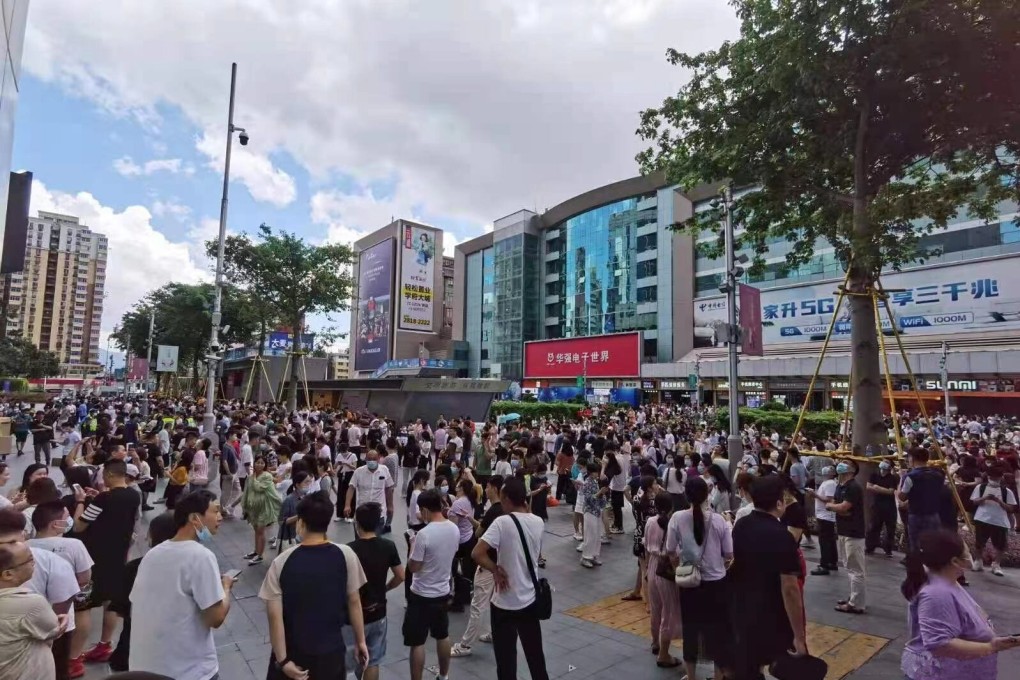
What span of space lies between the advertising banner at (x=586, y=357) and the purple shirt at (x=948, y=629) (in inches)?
1722

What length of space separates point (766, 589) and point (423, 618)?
264 centimetres

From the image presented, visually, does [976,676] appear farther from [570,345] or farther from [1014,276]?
[570,345]

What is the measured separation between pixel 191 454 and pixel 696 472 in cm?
905

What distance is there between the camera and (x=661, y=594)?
5.18 m

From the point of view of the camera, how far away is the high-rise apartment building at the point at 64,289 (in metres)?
94.8

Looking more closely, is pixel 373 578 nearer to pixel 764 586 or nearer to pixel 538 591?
pixel 538 591

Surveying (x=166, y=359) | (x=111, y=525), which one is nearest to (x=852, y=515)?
(x=111, y=525)

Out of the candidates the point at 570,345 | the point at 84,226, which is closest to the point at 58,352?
the point at 84,226

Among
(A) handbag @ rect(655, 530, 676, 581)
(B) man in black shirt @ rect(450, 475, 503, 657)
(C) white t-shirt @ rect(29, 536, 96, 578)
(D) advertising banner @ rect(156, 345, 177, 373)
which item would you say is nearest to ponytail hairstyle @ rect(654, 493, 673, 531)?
(A) handbag @ rect(655, 530, 676, 581)

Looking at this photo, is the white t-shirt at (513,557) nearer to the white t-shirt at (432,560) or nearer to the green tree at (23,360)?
the white t-shirt at (432,560)

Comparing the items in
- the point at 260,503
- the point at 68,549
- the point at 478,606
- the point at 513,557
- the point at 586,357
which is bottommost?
the point at 478,606

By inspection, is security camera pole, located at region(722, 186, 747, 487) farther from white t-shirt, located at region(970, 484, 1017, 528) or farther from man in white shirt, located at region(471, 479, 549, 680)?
man in white shirt, located at region(471, 479, 549, 680)

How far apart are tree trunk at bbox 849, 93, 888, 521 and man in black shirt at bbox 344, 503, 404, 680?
9.16m

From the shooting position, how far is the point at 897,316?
3353cm
